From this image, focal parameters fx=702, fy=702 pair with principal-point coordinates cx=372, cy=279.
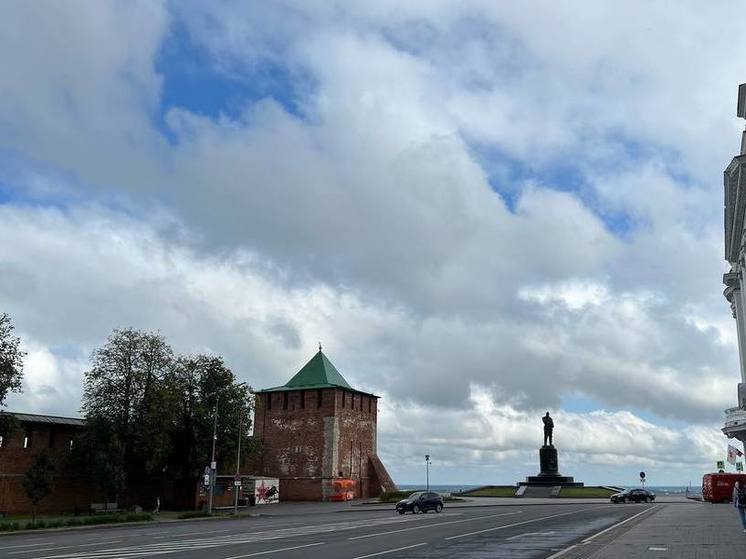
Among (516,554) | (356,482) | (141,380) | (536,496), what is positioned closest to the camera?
(516,554)

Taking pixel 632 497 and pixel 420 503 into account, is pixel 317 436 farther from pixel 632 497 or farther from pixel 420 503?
pixel 632 497

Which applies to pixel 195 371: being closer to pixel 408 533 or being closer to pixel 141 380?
pixel 141 380

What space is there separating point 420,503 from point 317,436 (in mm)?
25457

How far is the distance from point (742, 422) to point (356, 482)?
38309 mm

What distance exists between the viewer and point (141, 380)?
48719 mm

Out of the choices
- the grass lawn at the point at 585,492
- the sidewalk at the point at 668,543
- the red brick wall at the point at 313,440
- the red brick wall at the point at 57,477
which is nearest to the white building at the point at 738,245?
the sidewalk at the point at 668,543

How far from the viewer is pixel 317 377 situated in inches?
2881

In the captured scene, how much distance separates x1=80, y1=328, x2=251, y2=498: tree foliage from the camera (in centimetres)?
4662

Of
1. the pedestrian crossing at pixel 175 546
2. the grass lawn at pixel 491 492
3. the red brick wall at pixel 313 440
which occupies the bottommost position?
the grass lawn at pixel 491 492

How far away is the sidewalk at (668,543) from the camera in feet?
54.5

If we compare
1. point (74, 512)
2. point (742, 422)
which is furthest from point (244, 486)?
point (742, 422)

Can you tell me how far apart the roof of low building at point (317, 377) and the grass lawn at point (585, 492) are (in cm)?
2219

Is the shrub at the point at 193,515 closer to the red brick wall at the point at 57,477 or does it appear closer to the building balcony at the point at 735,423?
the red brick wall at the point at 57,477

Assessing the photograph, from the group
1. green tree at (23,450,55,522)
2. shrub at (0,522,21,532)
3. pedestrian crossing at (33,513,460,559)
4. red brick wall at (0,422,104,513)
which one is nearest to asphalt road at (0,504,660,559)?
pedestrian crossing at (33,513,460,559)
